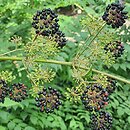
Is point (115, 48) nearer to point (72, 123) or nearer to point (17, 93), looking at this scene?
point (17, 93)

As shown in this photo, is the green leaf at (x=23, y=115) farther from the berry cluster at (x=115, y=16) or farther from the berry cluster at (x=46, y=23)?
the berry cluster at (x=115, y=16)

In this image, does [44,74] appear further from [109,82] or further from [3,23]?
[3,23]

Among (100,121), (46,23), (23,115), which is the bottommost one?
(23,115)

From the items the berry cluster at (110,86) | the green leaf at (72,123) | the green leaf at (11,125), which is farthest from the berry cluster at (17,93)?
the green leaf at (72,123)

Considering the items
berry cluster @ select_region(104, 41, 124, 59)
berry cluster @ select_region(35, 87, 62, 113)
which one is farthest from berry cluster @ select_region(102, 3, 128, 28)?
berry cluster @ select_region(35, 87, 62, 113)

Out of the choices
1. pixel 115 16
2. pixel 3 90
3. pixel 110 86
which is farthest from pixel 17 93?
pixel 115 16

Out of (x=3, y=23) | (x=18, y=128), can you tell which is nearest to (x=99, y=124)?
(x=18, y=128)
